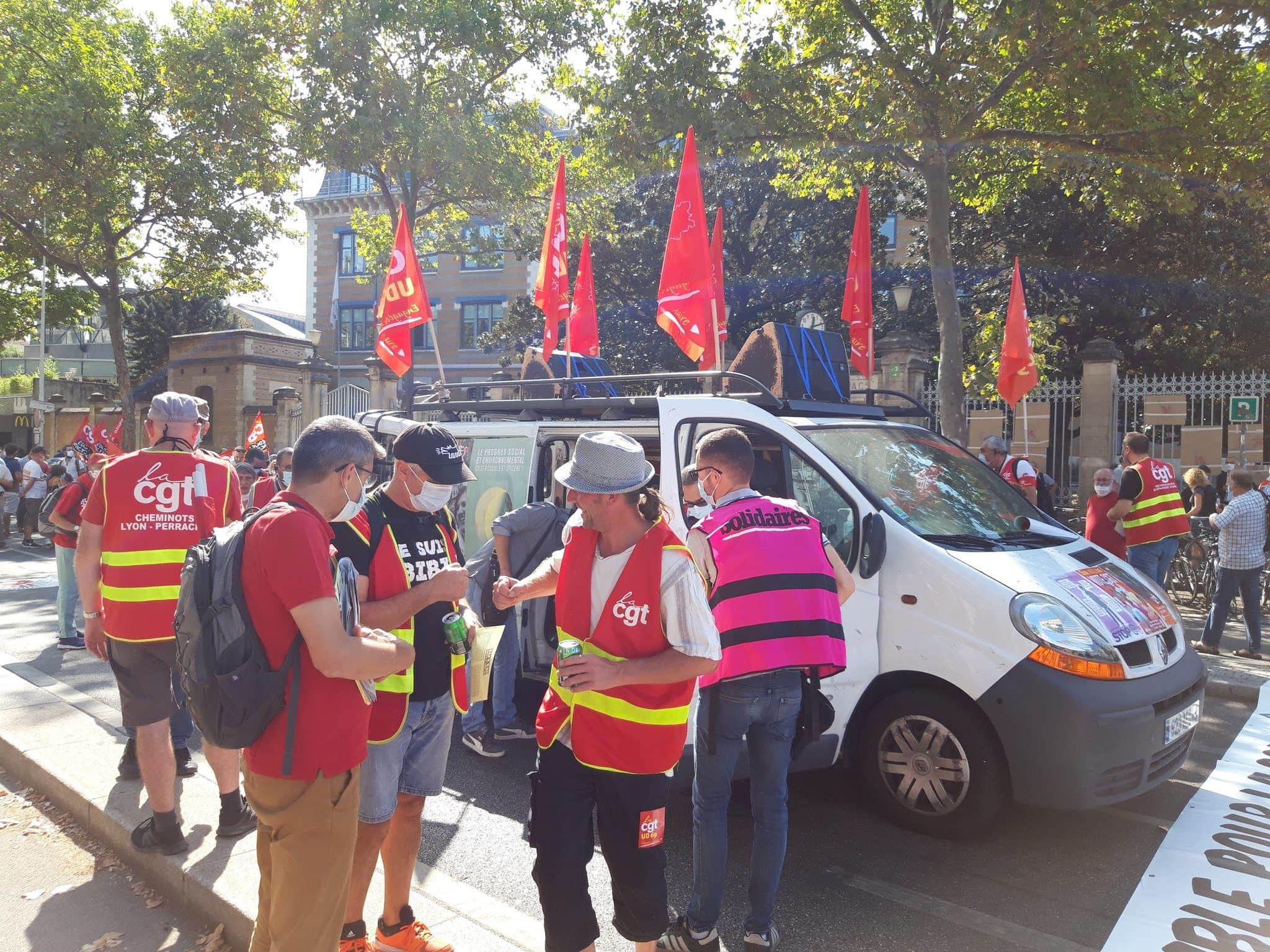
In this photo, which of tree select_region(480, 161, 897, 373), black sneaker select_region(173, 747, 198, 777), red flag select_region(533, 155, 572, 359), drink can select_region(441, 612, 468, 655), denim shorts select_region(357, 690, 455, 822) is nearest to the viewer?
drink can select_region(441, 612, 468, 655)

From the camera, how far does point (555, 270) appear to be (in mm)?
9172

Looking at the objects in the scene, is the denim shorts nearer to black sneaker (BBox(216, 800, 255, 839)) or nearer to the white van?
black sneaker (BBox(216, 800, 255, 839))

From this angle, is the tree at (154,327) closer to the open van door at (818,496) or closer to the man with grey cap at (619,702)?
the open van door at (818,496)

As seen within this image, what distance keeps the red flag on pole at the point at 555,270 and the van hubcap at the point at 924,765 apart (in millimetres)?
5728

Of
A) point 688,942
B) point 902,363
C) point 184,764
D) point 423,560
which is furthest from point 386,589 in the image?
point 902,363

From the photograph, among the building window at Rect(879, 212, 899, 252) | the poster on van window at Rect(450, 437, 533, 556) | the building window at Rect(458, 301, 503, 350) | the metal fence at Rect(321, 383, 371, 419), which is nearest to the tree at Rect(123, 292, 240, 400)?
the building window at Rect(458, 301, 503, 350)

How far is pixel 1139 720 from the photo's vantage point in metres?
3.96

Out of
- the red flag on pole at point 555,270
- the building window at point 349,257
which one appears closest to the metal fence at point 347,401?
the red flag on pole at point 555,270

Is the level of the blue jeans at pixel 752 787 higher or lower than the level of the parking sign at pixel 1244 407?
lower

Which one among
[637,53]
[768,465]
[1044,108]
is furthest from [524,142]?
[768,465]

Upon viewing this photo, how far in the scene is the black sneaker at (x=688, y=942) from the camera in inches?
129

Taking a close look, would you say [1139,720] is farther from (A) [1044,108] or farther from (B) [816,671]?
(A) [1044,108]

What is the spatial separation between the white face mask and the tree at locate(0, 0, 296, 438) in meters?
17.3

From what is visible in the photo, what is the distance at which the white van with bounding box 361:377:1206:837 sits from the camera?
392 centimetres
